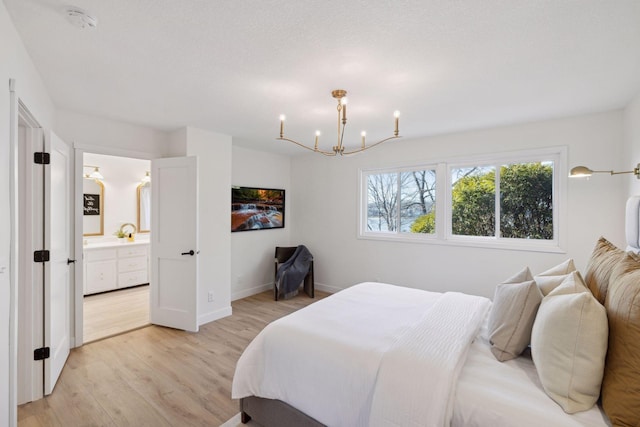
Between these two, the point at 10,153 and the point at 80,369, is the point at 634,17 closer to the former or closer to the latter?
the point at 10,153

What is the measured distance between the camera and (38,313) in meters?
2.23

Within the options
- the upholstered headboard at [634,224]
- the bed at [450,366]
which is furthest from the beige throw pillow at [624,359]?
the upholstered headboard at [634,224]

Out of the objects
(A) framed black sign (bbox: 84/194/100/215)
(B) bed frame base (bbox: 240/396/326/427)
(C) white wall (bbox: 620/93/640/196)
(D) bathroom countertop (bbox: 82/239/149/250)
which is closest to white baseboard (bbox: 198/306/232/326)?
(B) bed frame base (bbox: 240/396/326/427)

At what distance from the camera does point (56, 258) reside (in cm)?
241

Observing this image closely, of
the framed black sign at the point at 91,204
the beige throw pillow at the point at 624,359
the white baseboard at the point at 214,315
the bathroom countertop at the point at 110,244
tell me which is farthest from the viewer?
the framed black sign at the point at 91,204

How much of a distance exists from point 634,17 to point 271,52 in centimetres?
197

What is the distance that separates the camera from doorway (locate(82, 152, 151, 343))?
14.9 ft

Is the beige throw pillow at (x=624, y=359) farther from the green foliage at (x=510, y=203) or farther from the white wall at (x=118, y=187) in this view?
the white wall at (x=118, y=187)

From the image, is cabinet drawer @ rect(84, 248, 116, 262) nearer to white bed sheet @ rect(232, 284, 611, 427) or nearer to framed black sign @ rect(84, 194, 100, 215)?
framed black sign @ rect(84, 194, 100, 215)

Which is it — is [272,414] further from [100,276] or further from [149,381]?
[100,276]

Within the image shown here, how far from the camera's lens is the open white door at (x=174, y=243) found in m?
3.38

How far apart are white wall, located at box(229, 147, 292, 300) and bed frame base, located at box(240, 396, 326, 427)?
2757 millimetres

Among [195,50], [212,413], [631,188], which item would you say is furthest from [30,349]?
[631,188]

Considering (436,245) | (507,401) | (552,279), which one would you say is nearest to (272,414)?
(507,401)
